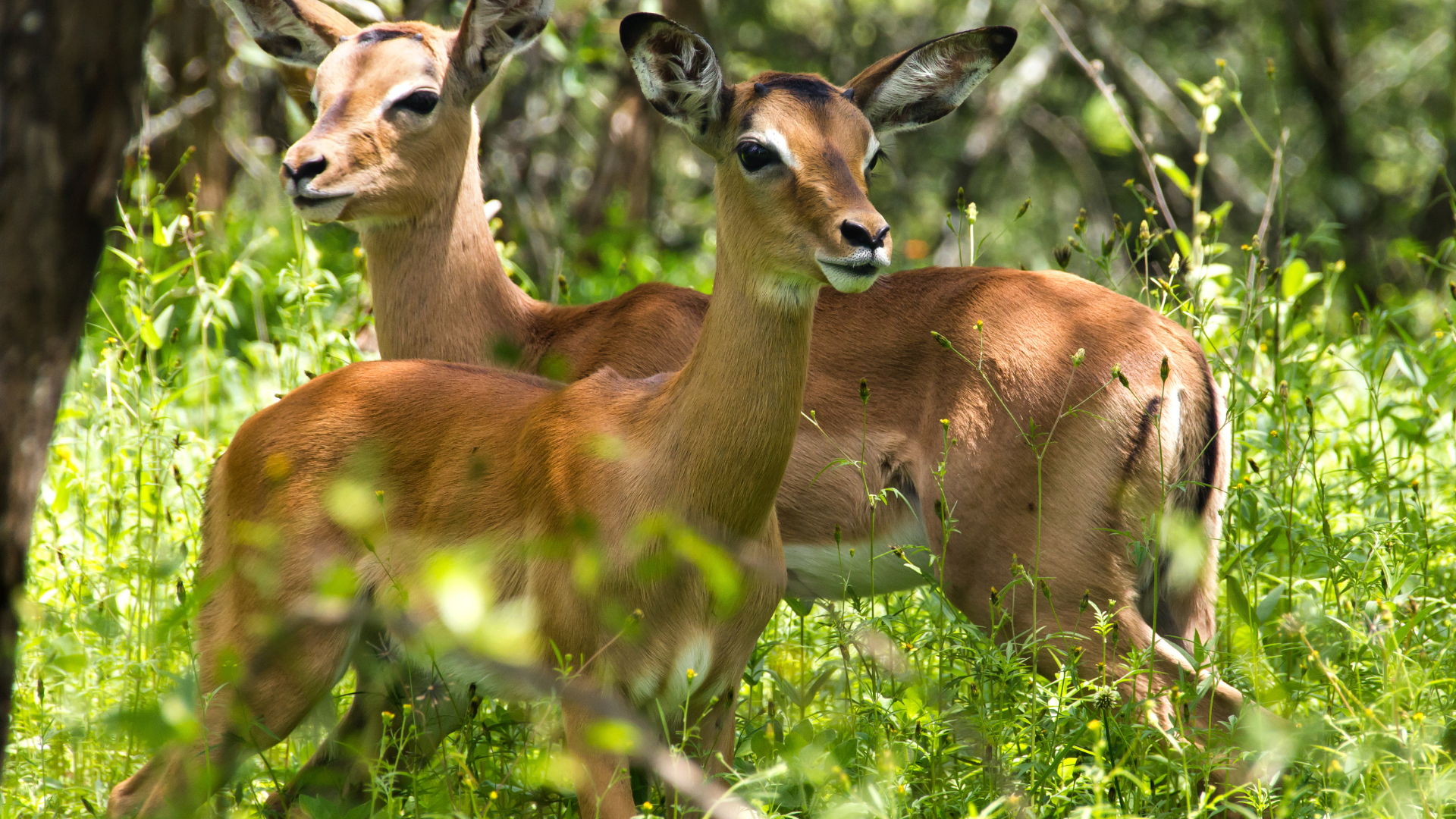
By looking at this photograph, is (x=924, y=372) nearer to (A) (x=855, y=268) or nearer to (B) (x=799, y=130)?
(B) (x=799, y=130)

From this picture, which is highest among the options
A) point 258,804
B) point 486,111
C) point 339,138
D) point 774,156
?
point 774,156

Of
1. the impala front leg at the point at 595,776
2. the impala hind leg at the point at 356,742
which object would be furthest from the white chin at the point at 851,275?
the impala hind leg at the point at 356,742

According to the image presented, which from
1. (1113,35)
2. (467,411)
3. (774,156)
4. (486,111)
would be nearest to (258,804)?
(467,411)

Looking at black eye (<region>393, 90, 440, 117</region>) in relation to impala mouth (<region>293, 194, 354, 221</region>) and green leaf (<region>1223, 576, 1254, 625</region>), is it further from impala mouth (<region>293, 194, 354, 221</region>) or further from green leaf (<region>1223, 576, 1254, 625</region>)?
green leaf (<region>1223, 576, 1254, 625</region>)

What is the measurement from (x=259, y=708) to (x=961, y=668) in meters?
2.26

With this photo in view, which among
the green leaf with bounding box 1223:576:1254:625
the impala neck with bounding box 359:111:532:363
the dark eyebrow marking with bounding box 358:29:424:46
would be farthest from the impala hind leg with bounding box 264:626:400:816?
the dark eyebrow marking with bounding box 358:29:424:46

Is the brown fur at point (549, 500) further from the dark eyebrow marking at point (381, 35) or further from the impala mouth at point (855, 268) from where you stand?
the dark eyebrow marking at point (381, 35)

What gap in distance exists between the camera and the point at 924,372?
4.52 m

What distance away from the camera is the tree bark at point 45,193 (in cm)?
229

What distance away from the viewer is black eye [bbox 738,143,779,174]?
11.8ft

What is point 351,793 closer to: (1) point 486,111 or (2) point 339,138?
(2) point 339,138

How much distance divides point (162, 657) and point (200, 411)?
3.03 meters

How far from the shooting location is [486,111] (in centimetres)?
1253

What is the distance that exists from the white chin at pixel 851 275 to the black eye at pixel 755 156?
462mm
